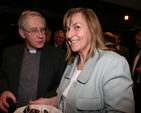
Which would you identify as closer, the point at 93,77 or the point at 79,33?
the point at 93,77

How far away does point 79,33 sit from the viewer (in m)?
1.52

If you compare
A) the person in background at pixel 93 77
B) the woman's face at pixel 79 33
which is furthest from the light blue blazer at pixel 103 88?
the woman's face at pixel 79 33

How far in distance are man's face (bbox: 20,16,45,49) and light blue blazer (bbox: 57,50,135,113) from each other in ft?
2.91

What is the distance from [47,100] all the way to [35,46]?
2.46 ft

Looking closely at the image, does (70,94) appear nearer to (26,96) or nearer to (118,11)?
(26,96)

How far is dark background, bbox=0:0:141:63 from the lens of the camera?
4793 millimetres

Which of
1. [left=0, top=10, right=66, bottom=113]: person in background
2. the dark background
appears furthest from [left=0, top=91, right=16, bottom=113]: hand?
the dark background

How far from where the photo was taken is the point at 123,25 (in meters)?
8.99

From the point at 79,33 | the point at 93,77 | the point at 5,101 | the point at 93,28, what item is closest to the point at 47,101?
the point at 5,101

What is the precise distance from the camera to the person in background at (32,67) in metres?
2.03

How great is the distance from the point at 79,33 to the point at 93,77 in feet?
1.50

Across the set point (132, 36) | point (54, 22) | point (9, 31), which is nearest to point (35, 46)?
point (9, 31)

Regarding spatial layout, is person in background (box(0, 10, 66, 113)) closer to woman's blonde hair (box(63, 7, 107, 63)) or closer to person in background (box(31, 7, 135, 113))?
person in background (box(31, 7, 135, 113))

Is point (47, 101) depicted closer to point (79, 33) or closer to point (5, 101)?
point (5, 101)
